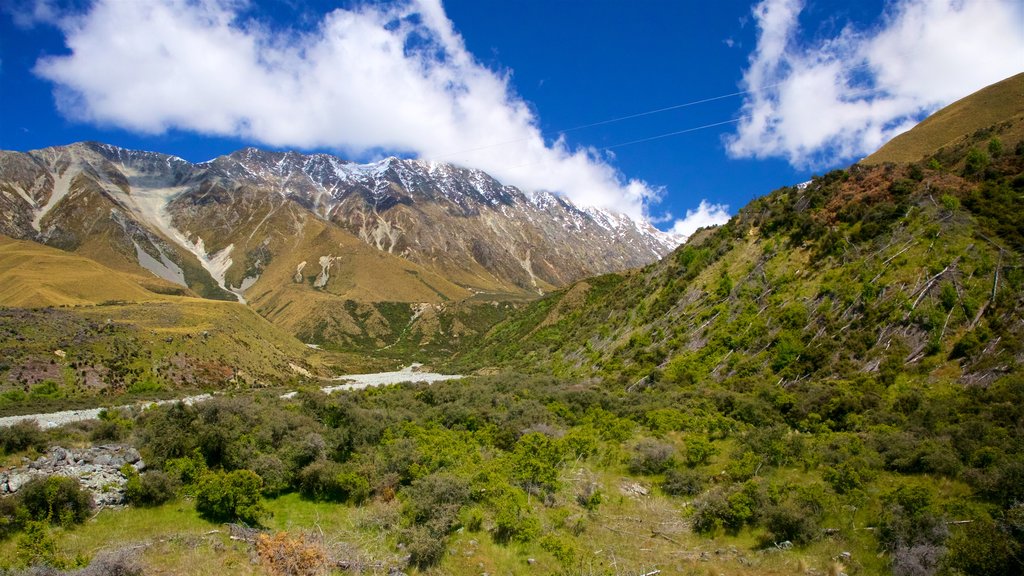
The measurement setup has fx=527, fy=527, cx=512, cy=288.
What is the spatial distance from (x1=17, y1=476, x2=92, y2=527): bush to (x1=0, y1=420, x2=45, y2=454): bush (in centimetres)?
512

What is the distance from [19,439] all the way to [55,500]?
6.11 meters

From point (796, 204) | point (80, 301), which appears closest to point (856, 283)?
point (796, 204)

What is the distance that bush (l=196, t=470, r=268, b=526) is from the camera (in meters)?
15.0

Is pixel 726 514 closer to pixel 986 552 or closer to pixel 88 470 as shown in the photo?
pixel 986 552

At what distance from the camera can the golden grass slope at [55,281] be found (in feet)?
278

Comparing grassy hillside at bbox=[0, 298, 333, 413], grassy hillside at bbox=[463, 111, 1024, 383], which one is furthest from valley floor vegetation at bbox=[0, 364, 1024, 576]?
grassy hillside at bbox=[0, 298, 333, 413]

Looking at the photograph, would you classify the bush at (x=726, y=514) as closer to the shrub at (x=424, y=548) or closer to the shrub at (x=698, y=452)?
the shrub at (x=698, y=452)

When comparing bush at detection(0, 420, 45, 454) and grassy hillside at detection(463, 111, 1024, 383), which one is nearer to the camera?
bush at detection(0, 420, 45, 454)

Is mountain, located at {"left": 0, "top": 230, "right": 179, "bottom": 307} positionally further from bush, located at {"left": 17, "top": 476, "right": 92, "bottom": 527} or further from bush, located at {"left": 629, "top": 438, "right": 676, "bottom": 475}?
bush, located at {"left": 629, "top": 438, "right": 676, "bottom": 475}

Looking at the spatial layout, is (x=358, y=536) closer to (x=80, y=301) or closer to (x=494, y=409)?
(x=494, y=409)

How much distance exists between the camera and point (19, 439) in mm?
17375

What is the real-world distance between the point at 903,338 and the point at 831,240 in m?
11.7

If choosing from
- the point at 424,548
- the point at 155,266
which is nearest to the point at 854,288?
the point at 424,548

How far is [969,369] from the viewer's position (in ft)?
74.4
